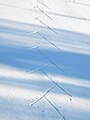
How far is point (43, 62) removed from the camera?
6.21 feet

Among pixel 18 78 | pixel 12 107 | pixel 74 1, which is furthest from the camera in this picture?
pixel 74 1

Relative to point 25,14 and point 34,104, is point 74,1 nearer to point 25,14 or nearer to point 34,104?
point 25,14

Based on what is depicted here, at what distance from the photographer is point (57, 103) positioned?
155cm

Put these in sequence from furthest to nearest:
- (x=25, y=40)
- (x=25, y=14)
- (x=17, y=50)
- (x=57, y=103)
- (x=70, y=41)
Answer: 1. (x=25, y=14)
2. (x=70, y=41)
3. (x=25, y=40)
4. (x=17, y=50)
5. (x=57, y=103)

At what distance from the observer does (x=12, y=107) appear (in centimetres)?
143

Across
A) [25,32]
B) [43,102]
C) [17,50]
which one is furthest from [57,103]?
[25,32]

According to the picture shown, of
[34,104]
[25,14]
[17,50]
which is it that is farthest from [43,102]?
[25,14]

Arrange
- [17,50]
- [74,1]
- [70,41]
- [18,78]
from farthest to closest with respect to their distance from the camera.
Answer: [74,1] → [70,41] → [17,50] → [18,78]

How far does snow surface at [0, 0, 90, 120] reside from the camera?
4.88 feet

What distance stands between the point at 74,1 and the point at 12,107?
1.99m

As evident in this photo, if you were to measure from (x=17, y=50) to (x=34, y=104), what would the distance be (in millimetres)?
559

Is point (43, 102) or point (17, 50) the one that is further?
point (17, 50)

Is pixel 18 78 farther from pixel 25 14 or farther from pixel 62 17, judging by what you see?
pixel 62 17

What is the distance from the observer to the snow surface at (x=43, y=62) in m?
1.49
